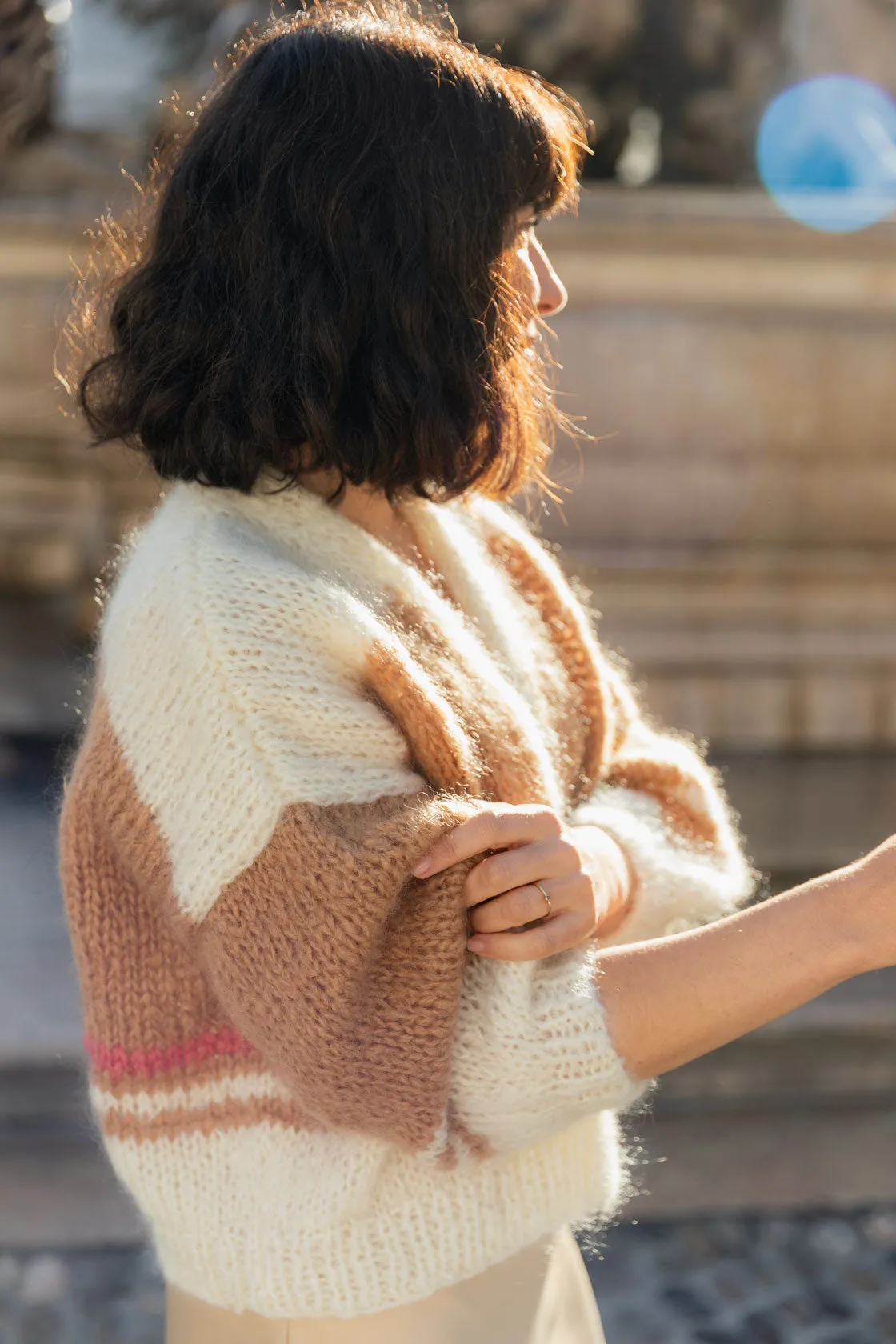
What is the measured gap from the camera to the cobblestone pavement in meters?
2.33

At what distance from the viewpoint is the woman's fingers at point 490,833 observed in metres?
1.05

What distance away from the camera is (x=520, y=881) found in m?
1.09

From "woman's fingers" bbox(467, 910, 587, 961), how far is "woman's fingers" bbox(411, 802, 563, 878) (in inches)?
2.7

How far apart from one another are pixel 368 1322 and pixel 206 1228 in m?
0.16

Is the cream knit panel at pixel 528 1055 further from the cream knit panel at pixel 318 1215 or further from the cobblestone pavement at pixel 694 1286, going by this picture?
the cobblestone pavement at pixel 694 1286

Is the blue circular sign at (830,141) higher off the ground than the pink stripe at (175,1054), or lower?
higher

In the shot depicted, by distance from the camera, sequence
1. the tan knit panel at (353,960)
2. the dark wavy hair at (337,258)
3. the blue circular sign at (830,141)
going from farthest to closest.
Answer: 1. the blue circular sign at (830,141)
2. the dark wavy hair at (337,258)
3. the tan knit panel at (353,960)

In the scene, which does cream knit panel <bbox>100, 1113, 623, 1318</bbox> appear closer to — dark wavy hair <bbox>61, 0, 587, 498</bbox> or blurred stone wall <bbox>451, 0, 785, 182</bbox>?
dark wavy hair <bbox>61, 0, 587, 498</bbox>

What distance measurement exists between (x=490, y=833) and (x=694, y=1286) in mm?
1717

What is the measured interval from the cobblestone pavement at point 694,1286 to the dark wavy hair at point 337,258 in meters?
1.75

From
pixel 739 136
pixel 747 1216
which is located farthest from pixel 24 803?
pixel 739 136

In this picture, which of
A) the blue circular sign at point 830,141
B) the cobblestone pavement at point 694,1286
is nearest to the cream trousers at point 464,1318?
the cobblestone pavement at point 694,1286

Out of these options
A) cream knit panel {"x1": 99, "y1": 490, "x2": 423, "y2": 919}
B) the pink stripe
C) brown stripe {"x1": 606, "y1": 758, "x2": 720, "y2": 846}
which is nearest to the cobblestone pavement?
brown stripe {"x1": 606, "y1": 758, "x2": 720, "y2": 846}

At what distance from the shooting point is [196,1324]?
1276 mm
